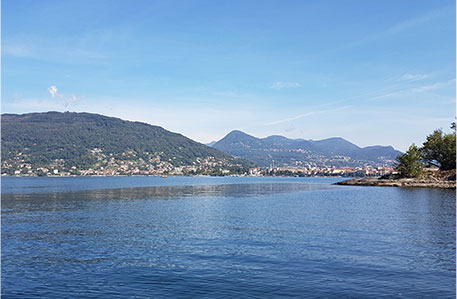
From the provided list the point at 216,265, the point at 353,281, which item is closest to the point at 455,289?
the point at 353,281

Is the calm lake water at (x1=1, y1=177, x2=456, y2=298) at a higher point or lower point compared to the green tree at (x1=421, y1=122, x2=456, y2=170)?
lower

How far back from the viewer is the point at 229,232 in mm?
34562

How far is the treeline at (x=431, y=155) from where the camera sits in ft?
397

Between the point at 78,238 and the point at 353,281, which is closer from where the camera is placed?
the point at 353,281

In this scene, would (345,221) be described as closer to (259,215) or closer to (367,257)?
(259,215)

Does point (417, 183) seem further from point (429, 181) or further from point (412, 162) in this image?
point (412, 162)

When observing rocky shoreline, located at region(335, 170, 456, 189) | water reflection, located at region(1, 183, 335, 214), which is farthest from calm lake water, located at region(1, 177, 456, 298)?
rocky shoreline, located at region(335, 170, 456, 189)

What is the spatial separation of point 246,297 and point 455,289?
10.5 metres

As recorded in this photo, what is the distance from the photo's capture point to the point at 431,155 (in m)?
127

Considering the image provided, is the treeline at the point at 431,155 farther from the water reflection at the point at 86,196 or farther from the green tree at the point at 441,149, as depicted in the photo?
the water reflection at the point at 86,196

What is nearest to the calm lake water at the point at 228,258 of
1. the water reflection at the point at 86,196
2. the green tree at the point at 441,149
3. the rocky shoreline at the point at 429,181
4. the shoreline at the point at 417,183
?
the water reflection at the point at 86,196

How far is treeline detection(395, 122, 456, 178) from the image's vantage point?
12100 centimetres

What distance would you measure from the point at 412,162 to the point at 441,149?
377 inches

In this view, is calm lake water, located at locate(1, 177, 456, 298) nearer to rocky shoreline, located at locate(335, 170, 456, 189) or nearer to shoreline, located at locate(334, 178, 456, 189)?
shoreline, located at locate(334, 178, 456, 189)
